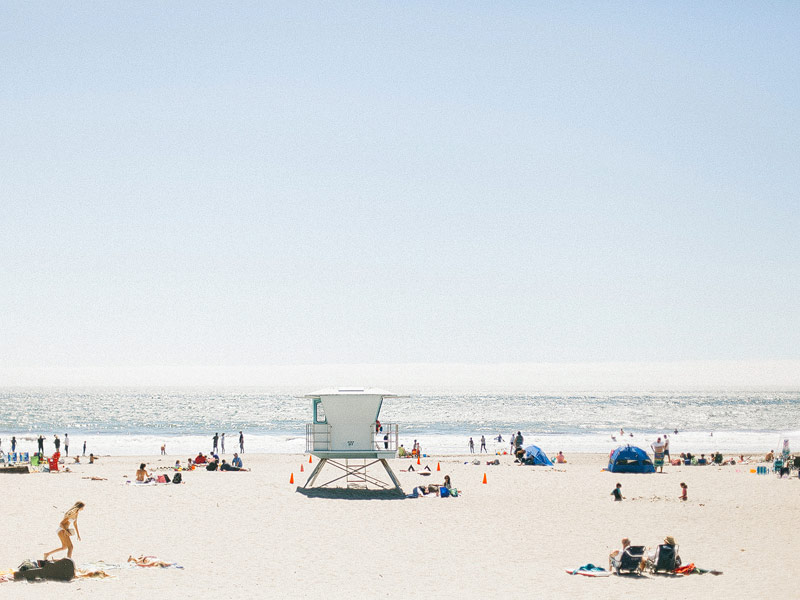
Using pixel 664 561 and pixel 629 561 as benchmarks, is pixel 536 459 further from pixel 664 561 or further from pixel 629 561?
pixel 629 561

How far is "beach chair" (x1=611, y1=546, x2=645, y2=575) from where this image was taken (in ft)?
51.1

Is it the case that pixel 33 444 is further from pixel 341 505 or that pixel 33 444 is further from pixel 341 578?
pixel 341 578

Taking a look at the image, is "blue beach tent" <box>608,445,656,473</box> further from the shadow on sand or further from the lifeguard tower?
the lifeguard tower

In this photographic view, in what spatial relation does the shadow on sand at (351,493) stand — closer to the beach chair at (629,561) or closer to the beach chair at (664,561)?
the beach chair at (629,561)

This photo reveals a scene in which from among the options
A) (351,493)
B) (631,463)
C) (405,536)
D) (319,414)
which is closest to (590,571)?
(405,536)

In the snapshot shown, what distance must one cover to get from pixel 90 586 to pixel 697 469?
31.1 metres

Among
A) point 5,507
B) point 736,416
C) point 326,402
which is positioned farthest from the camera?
point 736,416

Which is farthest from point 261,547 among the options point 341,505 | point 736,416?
point 736,416

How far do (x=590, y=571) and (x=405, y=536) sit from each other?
540 cm

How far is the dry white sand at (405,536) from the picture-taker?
14188 millimetres

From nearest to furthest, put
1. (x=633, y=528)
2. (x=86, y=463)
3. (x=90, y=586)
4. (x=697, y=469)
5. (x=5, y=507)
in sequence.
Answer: (x=90, y=586), (x=633, y=528), (x=5, y=507), (x=697, y=469), (x=86, y=463)

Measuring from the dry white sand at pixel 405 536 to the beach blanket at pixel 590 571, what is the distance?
0.25m

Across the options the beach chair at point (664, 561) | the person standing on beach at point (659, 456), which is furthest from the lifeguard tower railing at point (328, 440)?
the person standing on beach at point (659, 456)

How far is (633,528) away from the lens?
21.0 m
